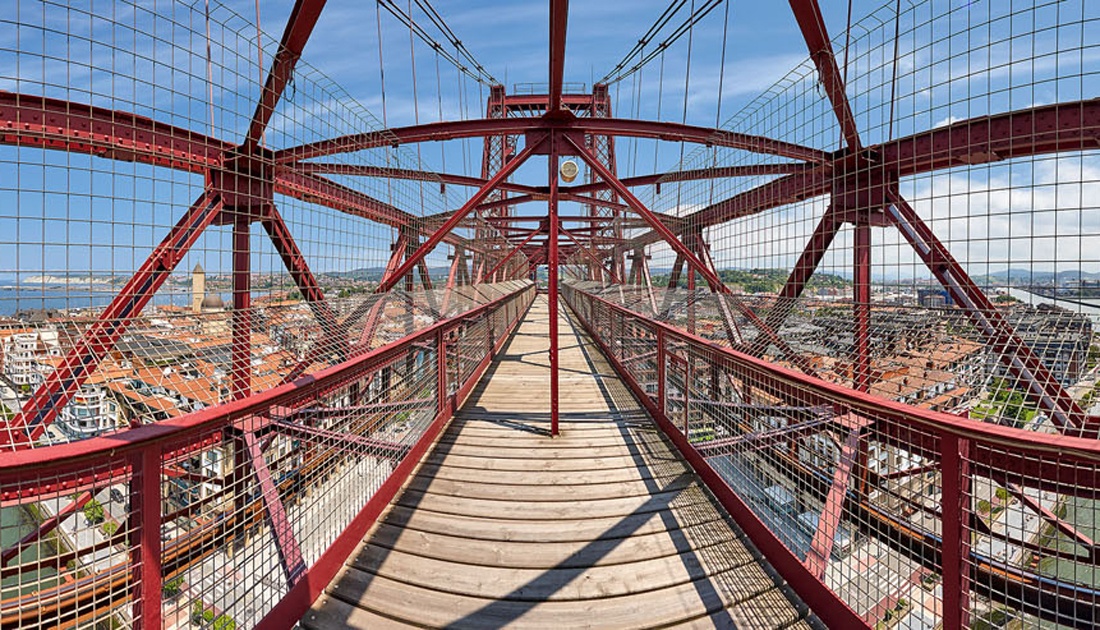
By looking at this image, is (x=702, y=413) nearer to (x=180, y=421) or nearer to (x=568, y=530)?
(x=568, y=530)

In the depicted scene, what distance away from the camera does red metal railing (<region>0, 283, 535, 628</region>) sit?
119cm

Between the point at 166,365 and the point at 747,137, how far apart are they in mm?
4932

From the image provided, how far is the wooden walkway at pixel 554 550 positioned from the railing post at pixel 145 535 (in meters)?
0.84

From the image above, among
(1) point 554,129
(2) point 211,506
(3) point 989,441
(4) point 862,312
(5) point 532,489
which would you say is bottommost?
(5) point 532,489

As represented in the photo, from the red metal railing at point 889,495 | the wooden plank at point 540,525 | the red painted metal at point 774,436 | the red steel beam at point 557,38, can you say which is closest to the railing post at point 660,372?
the red metal railing at point 889,495

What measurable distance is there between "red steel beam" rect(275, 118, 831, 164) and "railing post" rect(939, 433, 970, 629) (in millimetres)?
3360

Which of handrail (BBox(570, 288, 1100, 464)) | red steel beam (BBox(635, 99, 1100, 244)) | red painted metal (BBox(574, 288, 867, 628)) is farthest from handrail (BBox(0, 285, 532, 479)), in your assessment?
red steel beam (BBox(635, 99, 1100, 244))

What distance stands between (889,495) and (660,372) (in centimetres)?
217

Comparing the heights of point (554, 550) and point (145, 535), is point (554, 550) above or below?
below

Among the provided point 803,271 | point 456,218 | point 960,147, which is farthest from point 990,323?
point 456,218

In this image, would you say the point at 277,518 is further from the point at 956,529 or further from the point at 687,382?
the point at 687,382

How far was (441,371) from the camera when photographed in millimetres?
4109

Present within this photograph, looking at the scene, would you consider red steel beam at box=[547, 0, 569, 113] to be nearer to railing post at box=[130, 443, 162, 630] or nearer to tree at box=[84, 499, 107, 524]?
railing post at box=[130, 443, 162, 630]

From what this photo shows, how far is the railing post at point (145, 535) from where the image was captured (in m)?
1.26
